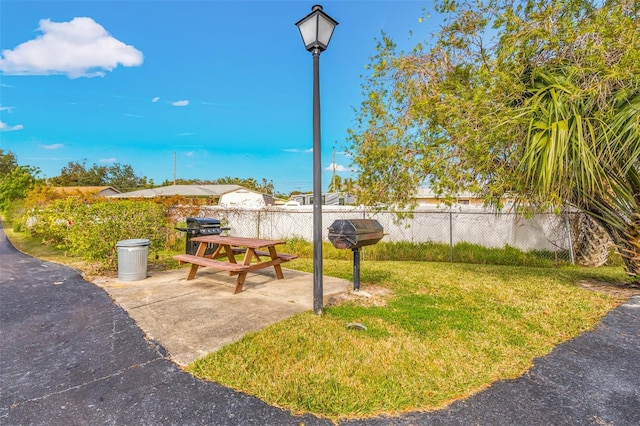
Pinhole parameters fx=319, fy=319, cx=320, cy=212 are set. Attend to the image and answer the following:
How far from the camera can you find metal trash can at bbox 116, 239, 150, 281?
226 inches

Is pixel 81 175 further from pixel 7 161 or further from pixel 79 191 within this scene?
pixel 79 191

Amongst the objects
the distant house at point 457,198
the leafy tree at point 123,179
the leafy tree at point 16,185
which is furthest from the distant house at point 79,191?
the leafy tree at point 123,179

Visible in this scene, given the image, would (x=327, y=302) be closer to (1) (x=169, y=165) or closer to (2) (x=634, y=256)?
(2) (x=634, y=256)

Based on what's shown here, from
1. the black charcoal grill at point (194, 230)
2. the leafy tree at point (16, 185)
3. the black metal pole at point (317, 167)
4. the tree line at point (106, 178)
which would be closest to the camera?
the black metal pole at point (317, 167)

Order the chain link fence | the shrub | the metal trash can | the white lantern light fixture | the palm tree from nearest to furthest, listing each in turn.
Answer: the white lantern light fixture, the palm tree, the metal trash can, the shrub, the chain link fence

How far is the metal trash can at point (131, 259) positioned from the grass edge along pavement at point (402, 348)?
359cm

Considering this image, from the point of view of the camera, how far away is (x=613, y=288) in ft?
17.8

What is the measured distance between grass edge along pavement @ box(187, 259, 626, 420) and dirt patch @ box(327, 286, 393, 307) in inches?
2.0

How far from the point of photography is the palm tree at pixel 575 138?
4270 mm

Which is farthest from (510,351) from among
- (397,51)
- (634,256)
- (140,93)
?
(140,93)

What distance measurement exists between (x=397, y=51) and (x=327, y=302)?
4326 millimetres

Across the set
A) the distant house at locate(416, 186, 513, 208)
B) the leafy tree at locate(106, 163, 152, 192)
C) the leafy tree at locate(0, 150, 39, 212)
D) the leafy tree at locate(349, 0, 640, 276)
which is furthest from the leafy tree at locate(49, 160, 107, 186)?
the leafy tree at locate(349, 0, 640, 276)

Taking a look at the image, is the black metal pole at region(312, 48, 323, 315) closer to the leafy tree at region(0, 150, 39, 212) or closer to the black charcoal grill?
the black charcoal grill

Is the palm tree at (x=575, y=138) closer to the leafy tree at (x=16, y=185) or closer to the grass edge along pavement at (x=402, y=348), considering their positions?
the grass edge along pavement at (x=402, y=348)
